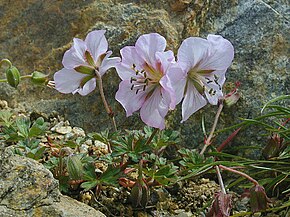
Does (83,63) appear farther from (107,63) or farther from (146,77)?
(146,77)

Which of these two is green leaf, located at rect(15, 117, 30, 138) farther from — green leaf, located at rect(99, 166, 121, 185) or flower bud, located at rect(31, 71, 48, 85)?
green leaf, located at rect(99, 166, 121, 185)

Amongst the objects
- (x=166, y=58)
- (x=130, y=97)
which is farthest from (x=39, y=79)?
(x=166, y=58)

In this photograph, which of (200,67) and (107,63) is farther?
(107,63)

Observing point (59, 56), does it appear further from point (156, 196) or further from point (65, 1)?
point (156, 196)

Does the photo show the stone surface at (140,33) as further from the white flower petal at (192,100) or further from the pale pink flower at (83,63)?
the white flower petal at (192,100)

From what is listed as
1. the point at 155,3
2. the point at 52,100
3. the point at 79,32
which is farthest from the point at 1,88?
the point at 155,3

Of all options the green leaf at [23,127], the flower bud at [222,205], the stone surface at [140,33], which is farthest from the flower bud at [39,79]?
the flower bud at [222,205]
